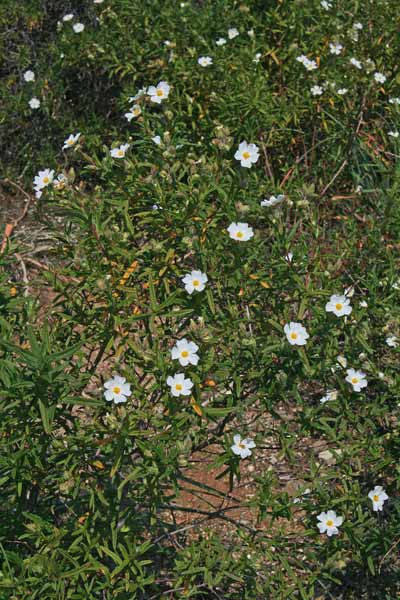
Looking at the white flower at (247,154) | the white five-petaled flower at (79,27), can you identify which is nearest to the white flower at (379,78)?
the white five-petaled flower at (79,27)

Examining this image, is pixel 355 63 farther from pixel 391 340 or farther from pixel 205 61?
pixel 391 340

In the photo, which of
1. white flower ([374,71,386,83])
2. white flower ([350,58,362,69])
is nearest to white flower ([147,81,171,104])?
white flower ([350,58,362,69])

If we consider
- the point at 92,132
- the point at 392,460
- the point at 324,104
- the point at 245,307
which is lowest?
the point at 392,460

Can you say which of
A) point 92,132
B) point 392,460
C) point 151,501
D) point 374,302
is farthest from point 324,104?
point 151,501

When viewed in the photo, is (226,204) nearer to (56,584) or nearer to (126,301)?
(126,301)

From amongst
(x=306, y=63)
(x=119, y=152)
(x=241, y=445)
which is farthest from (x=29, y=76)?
(x=241, y=445)

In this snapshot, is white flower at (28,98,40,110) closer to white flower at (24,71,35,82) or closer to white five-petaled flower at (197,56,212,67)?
white flower at (24,71,35,82)
